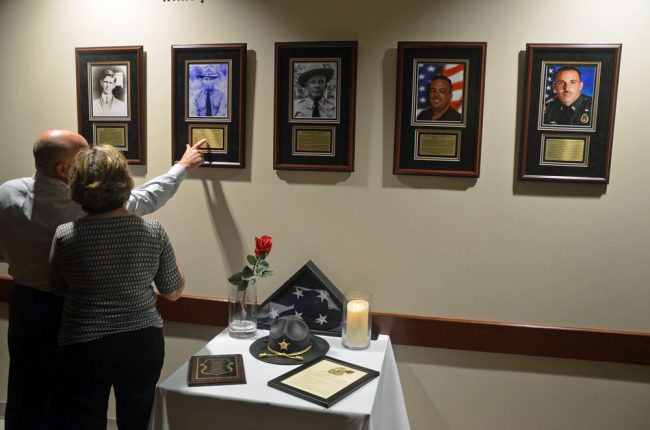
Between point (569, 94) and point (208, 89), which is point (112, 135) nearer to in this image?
point (208, 89)

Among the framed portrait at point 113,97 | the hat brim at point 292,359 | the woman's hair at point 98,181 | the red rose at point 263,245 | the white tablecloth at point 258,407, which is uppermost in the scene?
the framed portrait at point 113,97

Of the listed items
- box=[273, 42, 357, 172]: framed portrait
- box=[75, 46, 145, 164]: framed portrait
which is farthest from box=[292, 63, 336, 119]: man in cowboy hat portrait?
box=[75, 46, 145, 164]: framed portrait

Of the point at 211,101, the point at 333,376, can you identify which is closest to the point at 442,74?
the point at 211,101

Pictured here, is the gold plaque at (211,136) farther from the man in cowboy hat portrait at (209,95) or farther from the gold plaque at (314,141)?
the gold plaque at (314,141)

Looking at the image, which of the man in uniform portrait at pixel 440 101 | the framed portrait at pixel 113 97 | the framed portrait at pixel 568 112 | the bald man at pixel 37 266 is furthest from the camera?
the framed portrait at pixel 113 97

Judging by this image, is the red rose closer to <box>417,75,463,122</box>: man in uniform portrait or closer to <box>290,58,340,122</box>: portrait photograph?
<box>290,58,340,122</box>: portrait photograph

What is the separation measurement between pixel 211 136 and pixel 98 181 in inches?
30.1

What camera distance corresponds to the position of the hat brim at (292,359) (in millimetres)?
1846

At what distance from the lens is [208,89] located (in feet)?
7.26

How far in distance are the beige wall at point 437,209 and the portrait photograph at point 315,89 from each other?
11 cm

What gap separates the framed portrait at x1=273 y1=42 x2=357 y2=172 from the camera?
6.88 feet

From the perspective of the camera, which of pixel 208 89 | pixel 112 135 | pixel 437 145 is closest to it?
pixel 437 145

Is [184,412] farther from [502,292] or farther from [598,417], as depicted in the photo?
[598,417]

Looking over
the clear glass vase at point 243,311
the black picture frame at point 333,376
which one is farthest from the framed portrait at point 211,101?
the black picture frame at point 333,376
